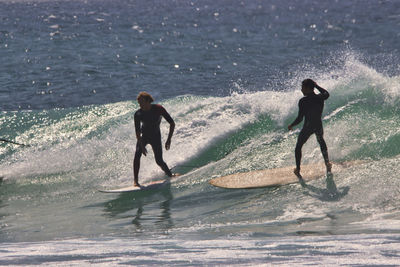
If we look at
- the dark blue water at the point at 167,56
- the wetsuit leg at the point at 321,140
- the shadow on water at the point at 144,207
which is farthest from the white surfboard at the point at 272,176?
the dark blue water at the point at 167,56

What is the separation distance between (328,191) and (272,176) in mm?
1192

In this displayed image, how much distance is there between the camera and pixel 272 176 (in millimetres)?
9328

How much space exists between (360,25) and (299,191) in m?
46.2

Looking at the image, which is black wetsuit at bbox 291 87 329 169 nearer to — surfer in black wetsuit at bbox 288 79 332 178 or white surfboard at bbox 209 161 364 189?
surfer in black wetsuit at bbox 288 79 332 178

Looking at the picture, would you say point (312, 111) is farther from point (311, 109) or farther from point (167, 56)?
point (167, 56)

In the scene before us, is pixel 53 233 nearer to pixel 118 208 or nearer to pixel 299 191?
pixel 118 208

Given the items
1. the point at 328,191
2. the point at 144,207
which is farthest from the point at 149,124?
the point at 328,191

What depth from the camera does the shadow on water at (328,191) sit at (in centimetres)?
810

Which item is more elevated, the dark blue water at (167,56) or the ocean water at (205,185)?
the dark blue water at (167,56)

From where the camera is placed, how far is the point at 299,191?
8.54 meters

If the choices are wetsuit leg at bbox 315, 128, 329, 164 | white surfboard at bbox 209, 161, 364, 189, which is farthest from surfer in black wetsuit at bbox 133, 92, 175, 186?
wetsuit leg at bbox 315, 128, 329, 164

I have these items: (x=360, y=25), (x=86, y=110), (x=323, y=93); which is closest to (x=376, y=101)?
(x=323, y=93)

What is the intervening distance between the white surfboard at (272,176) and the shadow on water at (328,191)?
0.28 m

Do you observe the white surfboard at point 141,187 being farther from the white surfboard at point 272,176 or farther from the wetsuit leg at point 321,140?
the wetsuit leg at point 321,140
